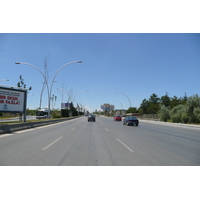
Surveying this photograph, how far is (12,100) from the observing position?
20672 millimetres

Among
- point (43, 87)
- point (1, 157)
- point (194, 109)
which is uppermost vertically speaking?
point (43, 87)

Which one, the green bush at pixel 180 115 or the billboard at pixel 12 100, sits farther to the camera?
the green bush at pixel 180 115

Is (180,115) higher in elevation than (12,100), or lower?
lower

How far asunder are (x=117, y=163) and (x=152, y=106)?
317 feet

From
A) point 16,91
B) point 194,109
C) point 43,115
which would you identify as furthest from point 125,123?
point 43,115

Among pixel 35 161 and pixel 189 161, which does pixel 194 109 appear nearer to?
pixel 189 161

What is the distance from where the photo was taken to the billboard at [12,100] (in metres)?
19.6

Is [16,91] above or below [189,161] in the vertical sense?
above

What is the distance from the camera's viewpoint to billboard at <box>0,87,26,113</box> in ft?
64.2

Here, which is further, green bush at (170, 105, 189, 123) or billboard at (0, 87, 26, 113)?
green bush at (170, 105, 189, 123)

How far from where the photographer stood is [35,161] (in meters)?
6.28

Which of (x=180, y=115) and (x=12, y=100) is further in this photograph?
(x=180, y=115)
